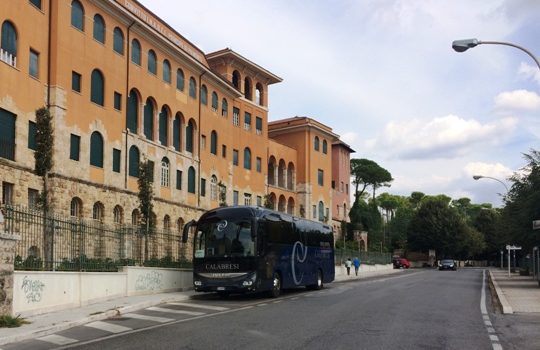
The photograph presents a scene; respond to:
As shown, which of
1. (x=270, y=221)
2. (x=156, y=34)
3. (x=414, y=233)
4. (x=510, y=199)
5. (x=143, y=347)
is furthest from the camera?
(x=414, y=233)

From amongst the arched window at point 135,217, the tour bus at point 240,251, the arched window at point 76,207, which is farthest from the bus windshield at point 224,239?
the arched window at point 135,217

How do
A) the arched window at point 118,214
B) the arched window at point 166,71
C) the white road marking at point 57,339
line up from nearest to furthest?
the white road marking at point 57,339
the arched window at point 118,214
the arched window at point 166,71

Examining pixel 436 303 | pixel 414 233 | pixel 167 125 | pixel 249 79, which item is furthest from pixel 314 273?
pixel 414 233

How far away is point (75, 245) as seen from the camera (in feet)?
57.8

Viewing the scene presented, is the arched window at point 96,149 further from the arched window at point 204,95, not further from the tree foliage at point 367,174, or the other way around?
the tree foliage at point 367,174

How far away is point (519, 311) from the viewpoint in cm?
1745

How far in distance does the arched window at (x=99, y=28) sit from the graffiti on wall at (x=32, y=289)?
2394cm

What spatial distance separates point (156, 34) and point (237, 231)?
23464 mm

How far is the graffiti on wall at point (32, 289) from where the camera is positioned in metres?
14.3

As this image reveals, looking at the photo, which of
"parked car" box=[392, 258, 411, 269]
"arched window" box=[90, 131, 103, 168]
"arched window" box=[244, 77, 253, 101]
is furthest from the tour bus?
"parked car" box=[392, 258, 411, 269]

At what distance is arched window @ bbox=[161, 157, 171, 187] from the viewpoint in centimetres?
4262

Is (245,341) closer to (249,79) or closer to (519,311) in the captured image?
(519,311)

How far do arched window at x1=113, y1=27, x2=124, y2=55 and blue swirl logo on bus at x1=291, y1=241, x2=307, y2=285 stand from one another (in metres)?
19.6

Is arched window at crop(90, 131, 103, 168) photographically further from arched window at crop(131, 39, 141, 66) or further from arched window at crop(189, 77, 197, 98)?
arched window at crop(189, 77, 197, 98)
